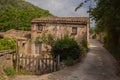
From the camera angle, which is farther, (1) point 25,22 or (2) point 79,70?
(1) point 25,22

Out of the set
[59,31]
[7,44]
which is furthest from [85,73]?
[59,31]

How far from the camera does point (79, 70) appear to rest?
59.3 ft

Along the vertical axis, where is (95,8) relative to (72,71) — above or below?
above

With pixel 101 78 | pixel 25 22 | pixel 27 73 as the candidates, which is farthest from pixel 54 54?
pixel 25 22

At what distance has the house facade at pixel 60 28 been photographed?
33.6 meters

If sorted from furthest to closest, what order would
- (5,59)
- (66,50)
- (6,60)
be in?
(66,50) < (6,60) < (5,59)

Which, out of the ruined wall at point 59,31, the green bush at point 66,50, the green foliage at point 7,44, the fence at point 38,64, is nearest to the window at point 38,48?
the ruined wall at point 59,31

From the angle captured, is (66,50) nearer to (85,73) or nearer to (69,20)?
(85,73)

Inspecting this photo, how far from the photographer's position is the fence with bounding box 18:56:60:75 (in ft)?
65.0

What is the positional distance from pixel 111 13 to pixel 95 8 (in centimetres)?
280

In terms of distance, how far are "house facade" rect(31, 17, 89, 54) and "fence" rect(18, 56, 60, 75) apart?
12.2 m

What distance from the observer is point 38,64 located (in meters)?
19.9

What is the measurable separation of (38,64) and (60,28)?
15.5 m

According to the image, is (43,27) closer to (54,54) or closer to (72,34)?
(72,34)
